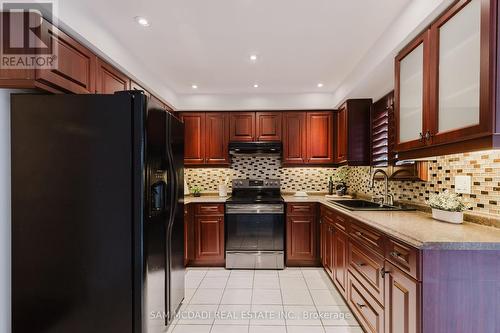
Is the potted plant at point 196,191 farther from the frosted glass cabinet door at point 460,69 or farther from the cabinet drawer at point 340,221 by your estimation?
the frosted glass cabinet door at point 460,69

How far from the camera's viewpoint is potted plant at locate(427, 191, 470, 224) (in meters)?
1.63

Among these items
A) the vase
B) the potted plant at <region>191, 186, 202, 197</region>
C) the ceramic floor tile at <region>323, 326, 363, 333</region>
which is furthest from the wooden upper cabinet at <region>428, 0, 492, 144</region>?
the potted plant at <region>191, 186, 202, 197</region>

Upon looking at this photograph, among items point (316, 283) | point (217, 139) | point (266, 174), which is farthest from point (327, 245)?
point (217, 139)

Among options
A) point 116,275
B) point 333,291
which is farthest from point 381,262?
point 116,275

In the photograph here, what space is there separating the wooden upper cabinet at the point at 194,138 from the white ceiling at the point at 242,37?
0.59m

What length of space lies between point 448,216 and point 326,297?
1458 millimetres

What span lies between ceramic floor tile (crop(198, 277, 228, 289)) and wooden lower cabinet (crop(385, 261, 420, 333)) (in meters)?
1.79

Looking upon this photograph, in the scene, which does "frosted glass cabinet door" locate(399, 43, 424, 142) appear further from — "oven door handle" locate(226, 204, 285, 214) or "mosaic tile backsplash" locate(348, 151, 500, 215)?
"oven door handle" locate(226, 204, 285, 214)

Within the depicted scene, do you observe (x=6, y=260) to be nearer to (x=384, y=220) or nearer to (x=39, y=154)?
(x=39, y=154)

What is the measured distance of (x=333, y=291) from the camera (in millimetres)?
2711

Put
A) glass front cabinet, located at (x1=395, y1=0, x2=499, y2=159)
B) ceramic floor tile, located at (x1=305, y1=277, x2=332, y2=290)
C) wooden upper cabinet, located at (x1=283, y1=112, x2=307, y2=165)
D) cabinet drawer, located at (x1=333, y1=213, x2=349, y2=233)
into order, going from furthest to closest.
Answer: wooden upper cabinet, located at (x1=283, y1=112, x2=307, y2=165) < ceramic floor tile, located at (x1=305, y1=277, x2=332, y2=290) < cabinet drawer, located at (x1=333, y1=213, x2=349, y2=233) < glass front cabinet, located at (x1=395, y1=0, x2=499, y2=159)

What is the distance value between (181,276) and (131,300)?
0.80 metres

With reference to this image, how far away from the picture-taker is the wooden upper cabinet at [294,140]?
3764 millimetres

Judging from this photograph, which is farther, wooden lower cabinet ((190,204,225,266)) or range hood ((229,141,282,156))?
range hood ((229,141,282,156))
